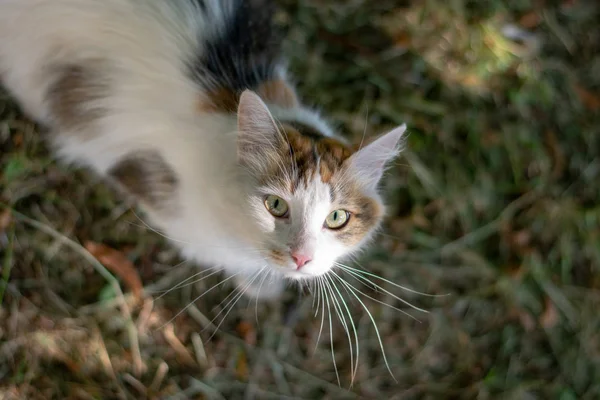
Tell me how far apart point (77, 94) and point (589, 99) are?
175 centimetres

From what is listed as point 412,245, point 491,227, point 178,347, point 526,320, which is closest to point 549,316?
point 526,320

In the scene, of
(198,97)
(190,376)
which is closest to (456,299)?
(190,376)

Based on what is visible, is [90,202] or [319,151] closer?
[319,151]

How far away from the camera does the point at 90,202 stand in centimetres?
167

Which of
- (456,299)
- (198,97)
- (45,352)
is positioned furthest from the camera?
(456,299)

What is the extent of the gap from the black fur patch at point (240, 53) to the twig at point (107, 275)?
0.80 m

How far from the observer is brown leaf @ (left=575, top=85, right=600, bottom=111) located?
1.85 m

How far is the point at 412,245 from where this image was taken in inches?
68.4

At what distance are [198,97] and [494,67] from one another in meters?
1.19

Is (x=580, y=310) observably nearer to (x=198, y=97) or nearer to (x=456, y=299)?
(x=456, y=299)

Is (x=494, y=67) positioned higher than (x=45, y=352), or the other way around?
(x=494, y=67)

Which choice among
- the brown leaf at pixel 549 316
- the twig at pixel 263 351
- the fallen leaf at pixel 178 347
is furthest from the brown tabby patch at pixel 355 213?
the brown leaf at pixel 549 316

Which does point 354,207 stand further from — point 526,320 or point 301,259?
point 526,320

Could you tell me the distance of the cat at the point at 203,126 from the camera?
1.07m
